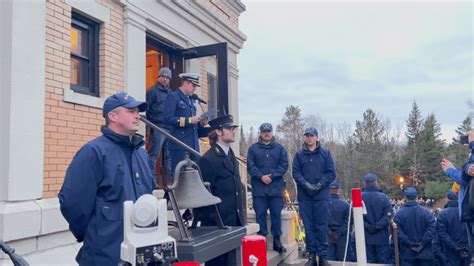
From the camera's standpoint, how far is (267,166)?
20.5ft

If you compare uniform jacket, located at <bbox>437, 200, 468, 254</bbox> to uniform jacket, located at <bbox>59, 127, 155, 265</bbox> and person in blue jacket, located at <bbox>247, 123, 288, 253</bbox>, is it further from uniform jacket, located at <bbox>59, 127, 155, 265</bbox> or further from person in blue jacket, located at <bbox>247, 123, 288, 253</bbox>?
uniform jacket, located at <bbox>59, 127, 155, 265</bbox>

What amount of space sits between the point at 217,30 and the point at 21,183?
18.9ft

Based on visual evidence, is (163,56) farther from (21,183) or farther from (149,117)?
(21,183)

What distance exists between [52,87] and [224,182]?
2221 millimetres

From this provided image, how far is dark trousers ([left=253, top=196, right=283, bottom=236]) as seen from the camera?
6.29 meters

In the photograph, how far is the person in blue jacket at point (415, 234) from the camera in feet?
24.4

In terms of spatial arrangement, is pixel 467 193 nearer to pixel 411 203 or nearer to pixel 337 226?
pixel 411 203

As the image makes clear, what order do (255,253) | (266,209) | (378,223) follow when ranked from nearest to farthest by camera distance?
(255,253)
(266,209)
(378,223)

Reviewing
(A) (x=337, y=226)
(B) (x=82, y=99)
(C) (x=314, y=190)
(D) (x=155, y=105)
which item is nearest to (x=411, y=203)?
(A) (x=337, y=226)

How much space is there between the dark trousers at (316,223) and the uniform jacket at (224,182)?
5.53 feet

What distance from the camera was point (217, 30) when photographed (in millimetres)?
8961

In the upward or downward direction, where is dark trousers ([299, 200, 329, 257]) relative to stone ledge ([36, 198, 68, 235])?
downward

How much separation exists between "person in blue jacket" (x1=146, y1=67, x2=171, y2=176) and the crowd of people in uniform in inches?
0.6

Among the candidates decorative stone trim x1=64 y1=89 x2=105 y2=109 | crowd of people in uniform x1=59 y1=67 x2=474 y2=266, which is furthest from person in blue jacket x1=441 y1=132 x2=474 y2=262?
decorative stone trim x1=64 y1=89 x2=105 y2=109
